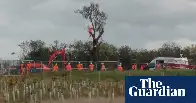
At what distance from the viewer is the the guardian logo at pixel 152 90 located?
390 inches

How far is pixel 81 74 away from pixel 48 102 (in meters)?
10.3

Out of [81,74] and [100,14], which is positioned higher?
[100,14]

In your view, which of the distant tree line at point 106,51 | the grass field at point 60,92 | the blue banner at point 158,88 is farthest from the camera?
the distant tree line at point 106,51

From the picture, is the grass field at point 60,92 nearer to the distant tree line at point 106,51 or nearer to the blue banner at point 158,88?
the blue banner at point 158,88

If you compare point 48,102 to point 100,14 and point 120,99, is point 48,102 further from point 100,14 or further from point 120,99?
point 100,14

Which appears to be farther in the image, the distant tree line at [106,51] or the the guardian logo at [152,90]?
the distant tree line at [106,51]

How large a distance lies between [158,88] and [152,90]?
0.46 feet

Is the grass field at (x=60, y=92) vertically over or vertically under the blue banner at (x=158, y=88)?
under

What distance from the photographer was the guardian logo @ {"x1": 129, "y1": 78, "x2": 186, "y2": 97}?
990cm

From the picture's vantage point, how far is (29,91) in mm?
16938

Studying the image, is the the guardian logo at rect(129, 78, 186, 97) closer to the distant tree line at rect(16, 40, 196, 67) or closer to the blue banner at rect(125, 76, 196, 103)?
the blue banner at rect(125, 76, 196, 103)

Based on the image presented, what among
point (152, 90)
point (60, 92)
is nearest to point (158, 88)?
point (152, 90)

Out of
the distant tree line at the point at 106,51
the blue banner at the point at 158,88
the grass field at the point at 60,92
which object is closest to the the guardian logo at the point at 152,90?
the blue banner at the point at 158,88

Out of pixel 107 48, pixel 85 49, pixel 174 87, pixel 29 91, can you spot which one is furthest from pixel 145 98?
pixel 107 48
